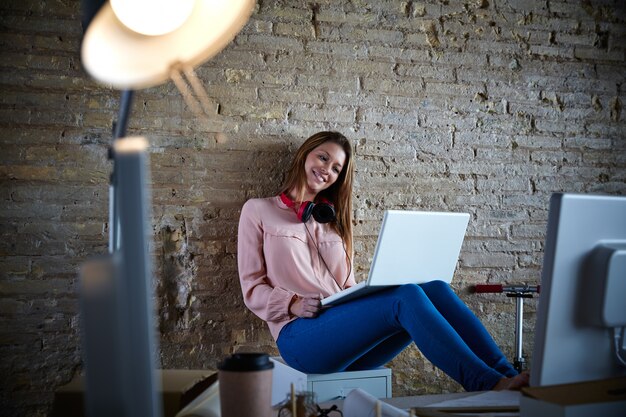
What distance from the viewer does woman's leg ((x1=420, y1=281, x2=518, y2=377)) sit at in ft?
6.97

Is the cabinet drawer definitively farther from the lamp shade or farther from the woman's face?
the lamp shade

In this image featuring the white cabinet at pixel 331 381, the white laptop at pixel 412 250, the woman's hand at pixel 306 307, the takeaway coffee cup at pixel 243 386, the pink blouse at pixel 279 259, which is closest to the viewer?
the takeaway coffee cup at pixel 243 386

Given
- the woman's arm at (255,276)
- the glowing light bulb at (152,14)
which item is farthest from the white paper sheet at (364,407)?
the woman's arm at (255,276)

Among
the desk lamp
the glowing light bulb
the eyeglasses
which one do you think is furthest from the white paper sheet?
the glowing light bulb

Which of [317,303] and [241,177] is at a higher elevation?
[241,177]

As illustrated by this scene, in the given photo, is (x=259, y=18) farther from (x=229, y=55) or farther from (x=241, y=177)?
(x=241, y=177)

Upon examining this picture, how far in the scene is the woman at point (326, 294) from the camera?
2.22 m

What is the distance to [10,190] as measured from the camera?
2.80 m

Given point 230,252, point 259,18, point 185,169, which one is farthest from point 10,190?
point 259,18

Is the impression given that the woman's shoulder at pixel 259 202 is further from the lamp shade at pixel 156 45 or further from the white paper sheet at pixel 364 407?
the lamp shade at pixel 156 45

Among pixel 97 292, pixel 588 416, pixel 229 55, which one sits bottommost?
pixel 588 416

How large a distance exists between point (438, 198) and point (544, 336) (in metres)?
2.21

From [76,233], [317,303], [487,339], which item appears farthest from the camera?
[76,233]

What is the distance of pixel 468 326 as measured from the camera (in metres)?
2.32
